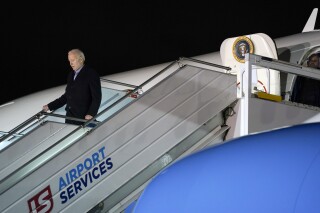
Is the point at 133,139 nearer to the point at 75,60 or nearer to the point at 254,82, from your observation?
the point at 75,60

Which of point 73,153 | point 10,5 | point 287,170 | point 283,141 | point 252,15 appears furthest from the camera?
point 252,15

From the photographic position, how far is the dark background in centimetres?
1770

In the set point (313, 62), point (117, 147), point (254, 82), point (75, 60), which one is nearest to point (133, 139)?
point (117, 147)

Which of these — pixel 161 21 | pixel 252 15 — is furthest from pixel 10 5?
pixel 252 15

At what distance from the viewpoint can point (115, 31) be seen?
60.4ft

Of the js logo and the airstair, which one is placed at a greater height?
the airstair

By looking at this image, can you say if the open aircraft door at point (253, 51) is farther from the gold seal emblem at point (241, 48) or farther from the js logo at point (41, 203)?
the js logo at point (41, 203)

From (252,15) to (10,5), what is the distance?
6928 millimetres

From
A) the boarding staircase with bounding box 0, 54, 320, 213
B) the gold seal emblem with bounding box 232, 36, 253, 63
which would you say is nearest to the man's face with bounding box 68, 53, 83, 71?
the boarding staircase with bounding box 0, 54, 320, 213

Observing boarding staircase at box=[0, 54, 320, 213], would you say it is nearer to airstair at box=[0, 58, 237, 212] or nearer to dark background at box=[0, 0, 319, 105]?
airstair at box=[0, 58, 237, 212]

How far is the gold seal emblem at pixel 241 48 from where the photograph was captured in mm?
7582

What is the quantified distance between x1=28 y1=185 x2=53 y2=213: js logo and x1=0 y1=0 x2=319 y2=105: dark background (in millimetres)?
12362

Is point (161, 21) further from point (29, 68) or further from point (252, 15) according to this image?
point (29, 68)

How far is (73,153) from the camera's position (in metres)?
5.84
